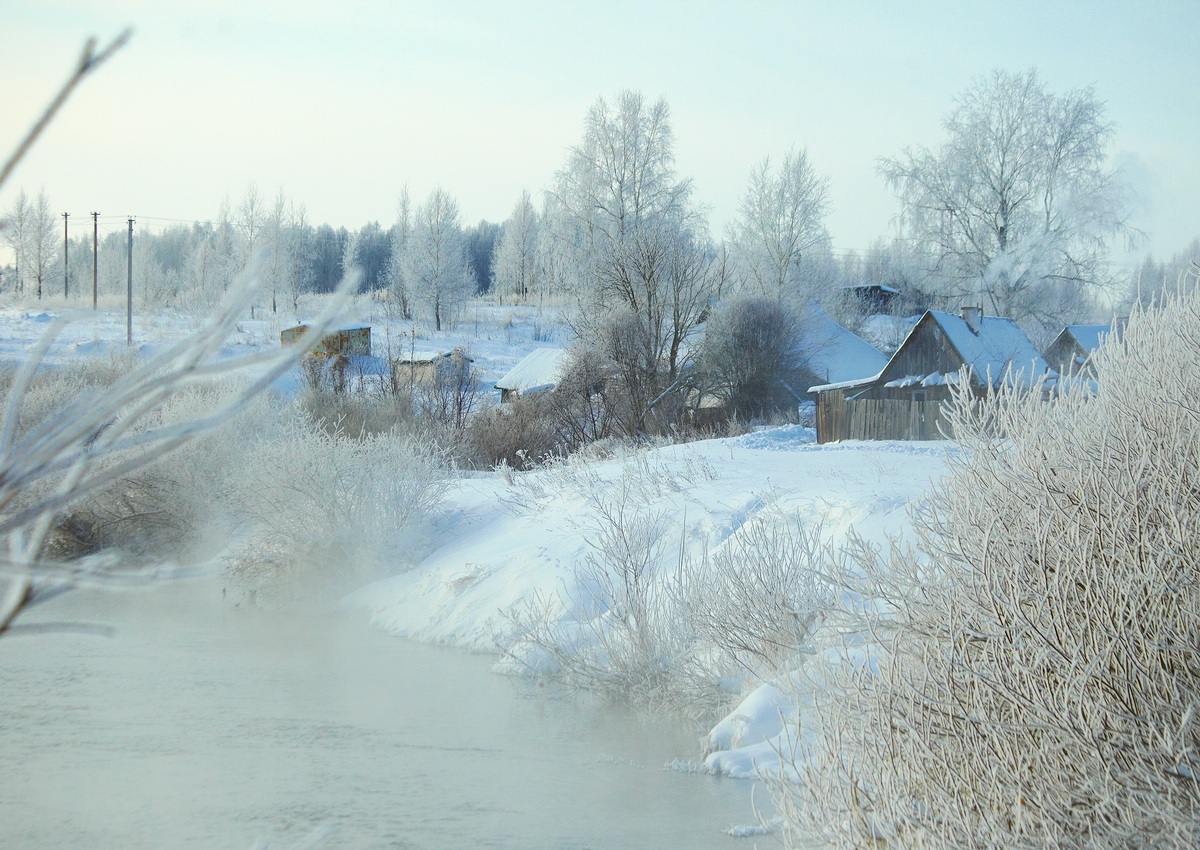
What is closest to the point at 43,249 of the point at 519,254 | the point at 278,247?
the point at 278,247

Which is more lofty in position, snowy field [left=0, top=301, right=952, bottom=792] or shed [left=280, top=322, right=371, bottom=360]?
shed [left=280, top=322, right=371, bottom=360]

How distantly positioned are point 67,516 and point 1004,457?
17.3 m

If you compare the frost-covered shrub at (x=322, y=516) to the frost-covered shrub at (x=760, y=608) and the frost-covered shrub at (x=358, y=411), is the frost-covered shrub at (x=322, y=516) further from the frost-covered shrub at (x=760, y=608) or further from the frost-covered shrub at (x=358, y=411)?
the frost-covered shrub at (x=760, y=608)

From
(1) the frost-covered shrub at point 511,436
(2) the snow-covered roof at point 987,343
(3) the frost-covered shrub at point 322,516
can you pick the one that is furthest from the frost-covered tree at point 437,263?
(3) the frost-covered shrub at point 322,516

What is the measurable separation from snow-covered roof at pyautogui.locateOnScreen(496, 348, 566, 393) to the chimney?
45.0 ft

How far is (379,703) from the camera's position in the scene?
11.4 metres

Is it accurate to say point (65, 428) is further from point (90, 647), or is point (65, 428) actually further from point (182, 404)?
point (182, 404)

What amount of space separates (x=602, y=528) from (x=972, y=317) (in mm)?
18615

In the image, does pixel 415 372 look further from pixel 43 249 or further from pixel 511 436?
pixel 43 249

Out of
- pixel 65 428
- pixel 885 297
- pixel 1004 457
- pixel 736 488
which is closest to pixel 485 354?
pixel 885 297

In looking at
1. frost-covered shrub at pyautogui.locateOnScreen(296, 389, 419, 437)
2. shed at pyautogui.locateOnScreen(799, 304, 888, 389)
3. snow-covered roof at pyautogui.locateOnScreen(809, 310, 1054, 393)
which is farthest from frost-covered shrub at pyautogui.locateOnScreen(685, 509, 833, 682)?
shed at pyautogui.locateOnScreen(799, 304, 888, 389)

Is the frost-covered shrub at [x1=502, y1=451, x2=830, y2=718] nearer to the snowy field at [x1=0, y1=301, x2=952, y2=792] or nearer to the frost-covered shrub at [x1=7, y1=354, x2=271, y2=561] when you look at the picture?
the snowy field at [x1=0, y1=301, x2=952, y2=792]

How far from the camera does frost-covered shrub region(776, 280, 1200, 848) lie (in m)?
3.53

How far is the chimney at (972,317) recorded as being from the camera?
27.9m
